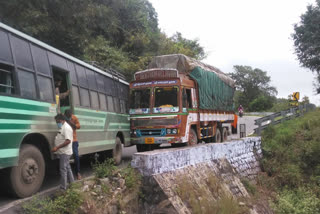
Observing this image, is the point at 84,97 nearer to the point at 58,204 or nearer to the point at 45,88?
the point at 45,88

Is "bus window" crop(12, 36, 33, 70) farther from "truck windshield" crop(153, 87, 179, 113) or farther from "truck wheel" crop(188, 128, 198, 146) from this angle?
"truck wheel" crop(188, 128, 198, 146)

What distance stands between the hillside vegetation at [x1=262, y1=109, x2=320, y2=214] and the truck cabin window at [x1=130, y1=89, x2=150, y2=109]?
18.9ft

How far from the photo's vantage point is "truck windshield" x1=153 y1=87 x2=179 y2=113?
11.0m

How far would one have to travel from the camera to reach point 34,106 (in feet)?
19.5

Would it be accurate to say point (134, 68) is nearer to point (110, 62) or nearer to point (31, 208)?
point (110, 62)

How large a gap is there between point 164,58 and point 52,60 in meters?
6.48

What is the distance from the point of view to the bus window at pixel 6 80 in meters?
5.24

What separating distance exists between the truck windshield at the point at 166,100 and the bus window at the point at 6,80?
6111 mm

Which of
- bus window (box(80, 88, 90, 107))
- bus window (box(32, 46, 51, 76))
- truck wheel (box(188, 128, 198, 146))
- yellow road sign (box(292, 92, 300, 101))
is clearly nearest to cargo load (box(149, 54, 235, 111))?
truck wheel (box(188, 128, 198, 146))

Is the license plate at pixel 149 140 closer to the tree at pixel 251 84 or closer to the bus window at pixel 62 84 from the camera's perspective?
the bus window at pixel 62 84

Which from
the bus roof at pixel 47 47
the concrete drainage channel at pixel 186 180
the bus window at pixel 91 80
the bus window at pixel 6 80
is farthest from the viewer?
the bus window at pixel 91 80

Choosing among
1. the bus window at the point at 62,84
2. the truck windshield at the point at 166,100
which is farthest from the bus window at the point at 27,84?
the truck windshield at the point at 166,100

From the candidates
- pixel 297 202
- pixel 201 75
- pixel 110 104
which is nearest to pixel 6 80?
pixel 110 104

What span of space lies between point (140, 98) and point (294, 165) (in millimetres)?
7869
